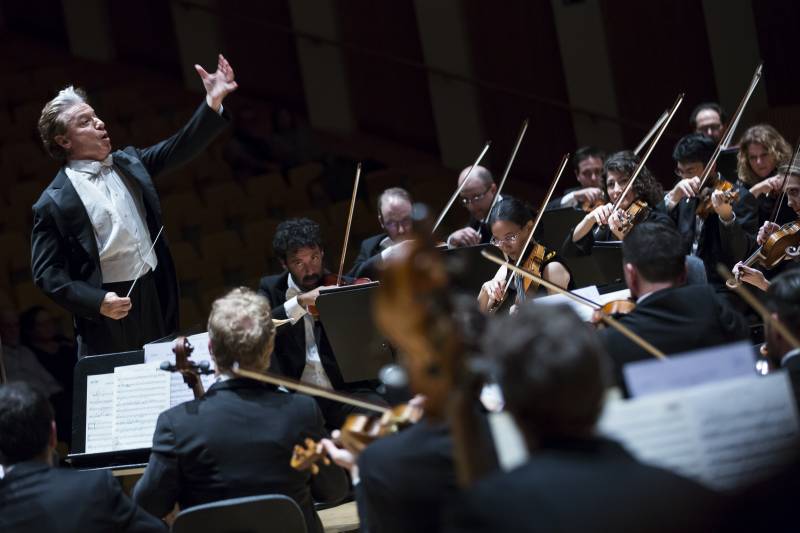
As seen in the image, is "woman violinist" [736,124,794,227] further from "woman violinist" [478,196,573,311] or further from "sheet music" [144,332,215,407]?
"sheet music" [144,332,215,407]

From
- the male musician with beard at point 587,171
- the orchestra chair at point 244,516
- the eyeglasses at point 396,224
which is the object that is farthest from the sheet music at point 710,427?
the male musician with beard at point 587,171

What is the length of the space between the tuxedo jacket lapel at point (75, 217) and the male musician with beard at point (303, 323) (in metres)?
0.72

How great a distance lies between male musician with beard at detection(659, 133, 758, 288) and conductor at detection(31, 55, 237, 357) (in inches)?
72.5

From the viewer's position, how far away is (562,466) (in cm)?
138

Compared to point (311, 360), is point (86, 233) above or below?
above

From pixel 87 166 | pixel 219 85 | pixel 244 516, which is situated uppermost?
pixel 219 85

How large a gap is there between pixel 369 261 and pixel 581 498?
3.02 meters

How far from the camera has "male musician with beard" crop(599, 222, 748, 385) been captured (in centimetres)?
259

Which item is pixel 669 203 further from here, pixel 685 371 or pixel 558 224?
pixel 685 371

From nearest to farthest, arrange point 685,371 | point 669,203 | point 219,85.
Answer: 1. point 685,371
2. point 219,85
3. point 669,203

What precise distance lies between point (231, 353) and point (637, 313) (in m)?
0.97

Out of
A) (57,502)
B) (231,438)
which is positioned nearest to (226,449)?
(231,438)

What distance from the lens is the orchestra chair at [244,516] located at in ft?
7.69

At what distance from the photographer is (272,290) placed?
13.4ft
